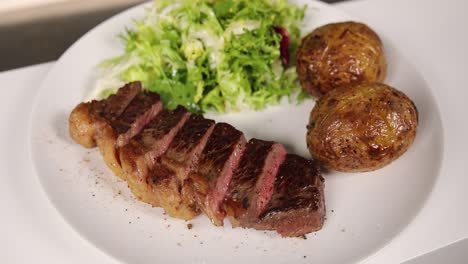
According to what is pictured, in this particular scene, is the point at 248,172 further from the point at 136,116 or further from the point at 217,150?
the point at 136,116

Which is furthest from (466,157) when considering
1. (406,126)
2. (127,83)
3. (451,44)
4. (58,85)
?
(58,85)

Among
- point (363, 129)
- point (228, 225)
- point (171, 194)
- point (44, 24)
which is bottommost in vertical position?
point (44, 24)

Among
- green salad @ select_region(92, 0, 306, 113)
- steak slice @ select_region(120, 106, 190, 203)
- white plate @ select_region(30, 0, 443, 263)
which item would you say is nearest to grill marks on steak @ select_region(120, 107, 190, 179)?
steak slice @ select_region(120, 106, 190, 203)

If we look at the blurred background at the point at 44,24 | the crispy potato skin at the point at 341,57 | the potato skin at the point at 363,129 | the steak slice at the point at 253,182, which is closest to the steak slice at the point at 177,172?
the steak slice at the point at 253,182

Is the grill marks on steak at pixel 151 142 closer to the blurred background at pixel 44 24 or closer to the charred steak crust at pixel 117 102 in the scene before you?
the charred steak crust at pixel 117 102

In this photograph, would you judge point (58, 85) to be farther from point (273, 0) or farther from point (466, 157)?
point (466, 157)

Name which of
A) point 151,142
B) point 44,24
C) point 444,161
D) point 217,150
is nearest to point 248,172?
point 217,150
